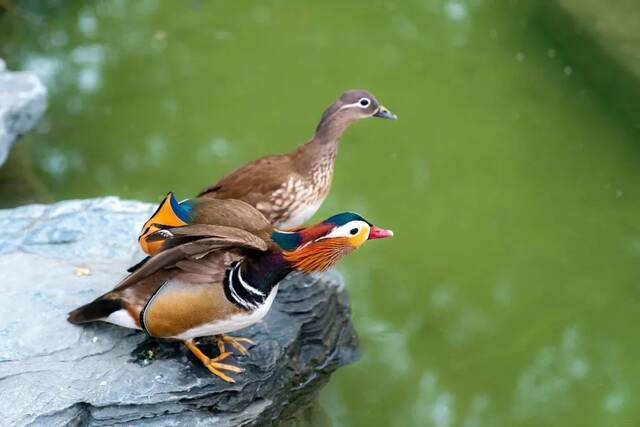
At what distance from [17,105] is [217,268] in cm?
195

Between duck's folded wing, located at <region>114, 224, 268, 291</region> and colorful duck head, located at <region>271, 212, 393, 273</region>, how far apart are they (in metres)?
0.08

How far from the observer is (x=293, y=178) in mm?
3104

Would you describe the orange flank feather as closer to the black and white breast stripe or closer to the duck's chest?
the black and white breast stripe

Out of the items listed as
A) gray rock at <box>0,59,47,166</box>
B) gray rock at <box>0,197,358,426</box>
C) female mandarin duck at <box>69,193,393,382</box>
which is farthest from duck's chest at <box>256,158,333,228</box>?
gray rock at <box>0,59,47,166</box>

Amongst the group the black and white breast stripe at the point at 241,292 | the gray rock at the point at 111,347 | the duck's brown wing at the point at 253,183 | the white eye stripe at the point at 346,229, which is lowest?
the gray rock at the point at 111,347

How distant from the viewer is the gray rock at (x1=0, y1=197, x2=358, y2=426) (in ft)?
8.38

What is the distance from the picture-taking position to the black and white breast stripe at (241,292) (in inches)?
99.2

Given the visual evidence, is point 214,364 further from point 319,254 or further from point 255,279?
point 319,254

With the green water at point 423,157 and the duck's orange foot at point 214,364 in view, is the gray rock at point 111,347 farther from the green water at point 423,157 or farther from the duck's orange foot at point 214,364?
the green water at point 423,157

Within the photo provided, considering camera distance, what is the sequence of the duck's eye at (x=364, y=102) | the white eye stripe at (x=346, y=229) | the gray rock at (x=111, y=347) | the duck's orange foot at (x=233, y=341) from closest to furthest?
the white eye stripe at (x=346, y=229), the gray rock at (x=111, y=347), the duck's orange foot at (x=233, y=341), the duck's eye at (x=364, y=102)

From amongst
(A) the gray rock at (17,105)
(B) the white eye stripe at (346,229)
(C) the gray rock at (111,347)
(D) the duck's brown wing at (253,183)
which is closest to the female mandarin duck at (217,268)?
(B) the white eye stripe at (346,229)

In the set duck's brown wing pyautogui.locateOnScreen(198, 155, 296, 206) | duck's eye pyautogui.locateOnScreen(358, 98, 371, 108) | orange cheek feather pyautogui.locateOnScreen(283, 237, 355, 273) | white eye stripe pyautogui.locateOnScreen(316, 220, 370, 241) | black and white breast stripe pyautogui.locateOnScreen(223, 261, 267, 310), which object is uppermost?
duck's eye pyautogui.locateOnScreen(358, 98, 371, 108)

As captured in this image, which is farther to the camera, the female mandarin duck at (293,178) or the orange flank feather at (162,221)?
the female mandarin duck at (293,178)

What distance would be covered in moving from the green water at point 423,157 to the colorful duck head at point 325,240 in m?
0.95
